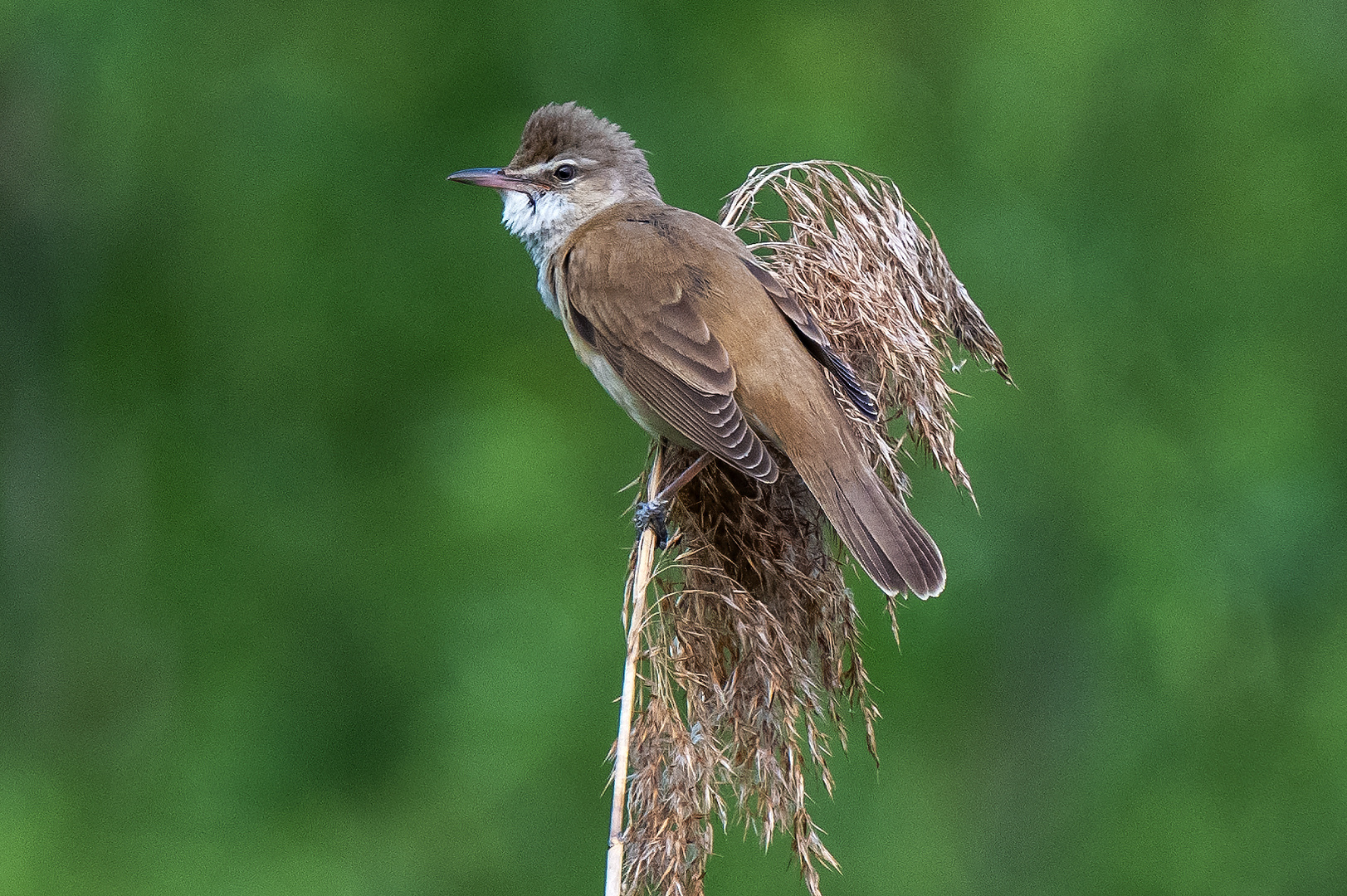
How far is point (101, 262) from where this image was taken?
7648 mm

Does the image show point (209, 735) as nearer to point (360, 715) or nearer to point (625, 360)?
point (360, 715)

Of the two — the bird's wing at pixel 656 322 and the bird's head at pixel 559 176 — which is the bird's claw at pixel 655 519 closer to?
the bird's wing at pixel 656 322

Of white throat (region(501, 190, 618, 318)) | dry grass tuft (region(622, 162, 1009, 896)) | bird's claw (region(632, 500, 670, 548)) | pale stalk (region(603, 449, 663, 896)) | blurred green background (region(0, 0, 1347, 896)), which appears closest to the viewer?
pale stalk (region(603, 449, 663, 896))

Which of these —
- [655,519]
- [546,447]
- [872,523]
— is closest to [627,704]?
[655,519]

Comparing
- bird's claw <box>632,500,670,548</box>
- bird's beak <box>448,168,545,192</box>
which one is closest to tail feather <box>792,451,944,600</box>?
bird's claw <box>632,500,670,548</box>

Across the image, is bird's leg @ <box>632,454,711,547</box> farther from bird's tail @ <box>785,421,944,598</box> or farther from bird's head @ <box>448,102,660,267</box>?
bird's head @ <box>448,102,660,267</box>

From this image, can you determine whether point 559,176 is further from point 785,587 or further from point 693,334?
point 785,587

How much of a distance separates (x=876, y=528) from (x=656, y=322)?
105cm

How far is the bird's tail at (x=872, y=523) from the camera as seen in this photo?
3.72 meters

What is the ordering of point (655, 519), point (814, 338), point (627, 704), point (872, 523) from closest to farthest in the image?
point (627, 704) → point (655, 519) → point (872, 523) → point (814, 338)

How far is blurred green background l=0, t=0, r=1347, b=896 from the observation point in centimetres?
661

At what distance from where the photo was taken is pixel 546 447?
22.9ft

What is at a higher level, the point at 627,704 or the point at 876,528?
the point at 876,528

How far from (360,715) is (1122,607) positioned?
3.76m
